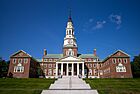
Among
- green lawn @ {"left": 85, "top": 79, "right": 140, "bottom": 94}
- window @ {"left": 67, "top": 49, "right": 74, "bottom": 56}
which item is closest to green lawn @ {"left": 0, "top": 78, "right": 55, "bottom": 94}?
green lawn @ {"left": 85, "top": 79, "right": 140, "bottom": 94}

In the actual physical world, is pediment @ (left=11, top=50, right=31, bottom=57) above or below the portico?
above

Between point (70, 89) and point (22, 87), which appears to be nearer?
point (70, 89)

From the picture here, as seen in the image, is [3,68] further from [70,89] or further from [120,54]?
Result: [70,89]

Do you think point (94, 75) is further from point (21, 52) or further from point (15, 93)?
point (15, 93)

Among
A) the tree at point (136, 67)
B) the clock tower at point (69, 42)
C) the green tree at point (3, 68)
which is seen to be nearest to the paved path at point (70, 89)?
the clock tower at point (69, 42)

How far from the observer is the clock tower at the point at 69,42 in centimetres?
7394

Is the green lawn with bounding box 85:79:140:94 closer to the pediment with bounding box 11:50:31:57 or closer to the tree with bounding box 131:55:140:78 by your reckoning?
the pediment with bounding box 11:50:31:57

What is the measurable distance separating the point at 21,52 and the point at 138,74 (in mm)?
48516

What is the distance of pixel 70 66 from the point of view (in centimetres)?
7144

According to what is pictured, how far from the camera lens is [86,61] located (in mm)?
76438

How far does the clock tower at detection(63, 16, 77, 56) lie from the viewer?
73938mm

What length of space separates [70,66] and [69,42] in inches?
440

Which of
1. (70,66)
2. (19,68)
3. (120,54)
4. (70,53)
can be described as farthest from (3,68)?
(120,54)

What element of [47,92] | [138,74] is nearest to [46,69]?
[138,74]
